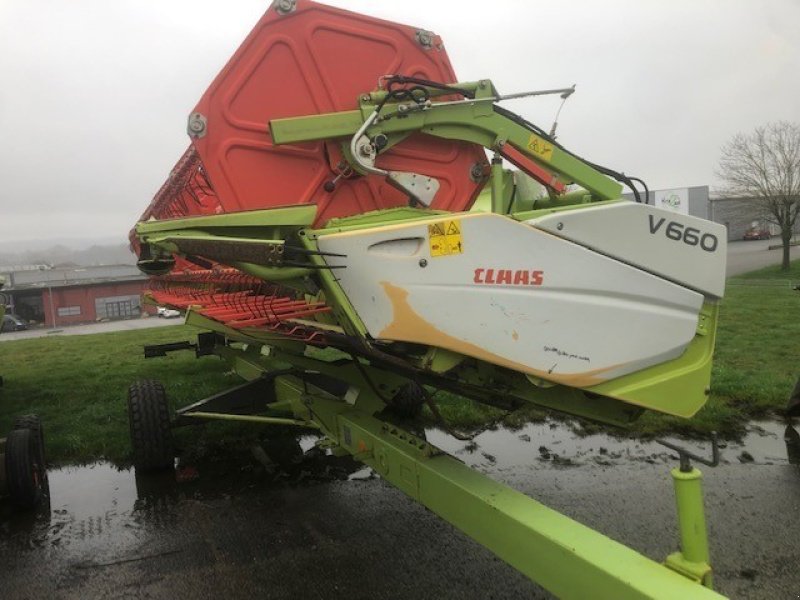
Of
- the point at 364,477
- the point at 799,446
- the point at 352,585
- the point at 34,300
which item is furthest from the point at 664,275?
the point at 34,300

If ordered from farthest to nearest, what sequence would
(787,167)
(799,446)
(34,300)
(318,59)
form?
(34,300) < (787,167) < (799,446) < (318,59)

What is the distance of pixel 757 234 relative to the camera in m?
50.9

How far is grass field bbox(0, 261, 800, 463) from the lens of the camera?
19.9 feet

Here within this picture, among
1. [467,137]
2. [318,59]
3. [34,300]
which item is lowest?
[34,300]

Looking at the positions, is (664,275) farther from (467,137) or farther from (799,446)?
(799,446)

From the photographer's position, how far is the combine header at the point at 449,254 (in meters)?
2.52

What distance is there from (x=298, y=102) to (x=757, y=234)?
5624cm

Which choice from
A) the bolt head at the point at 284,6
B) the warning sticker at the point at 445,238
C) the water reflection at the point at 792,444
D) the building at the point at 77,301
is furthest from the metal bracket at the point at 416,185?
the building at the point at 77,301

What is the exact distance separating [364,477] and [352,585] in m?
1.60

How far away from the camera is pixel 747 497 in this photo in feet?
14.4

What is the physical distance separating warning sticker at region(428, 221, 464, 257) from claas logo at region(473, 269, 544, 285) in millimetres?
131

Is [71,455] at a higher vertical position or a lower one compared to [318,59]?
lower

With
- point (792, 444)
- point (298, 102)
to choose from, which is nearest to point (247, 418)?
point (298, 102)

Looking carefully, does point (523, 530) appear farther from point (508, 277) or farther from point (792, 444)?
point (792, 444)
